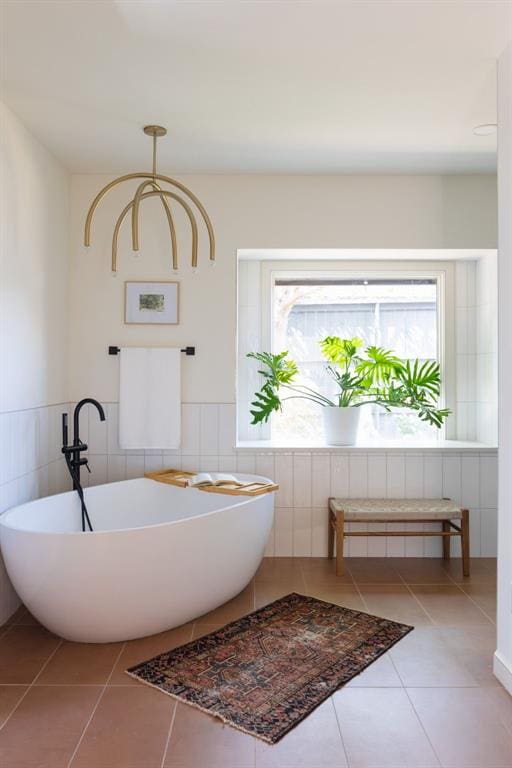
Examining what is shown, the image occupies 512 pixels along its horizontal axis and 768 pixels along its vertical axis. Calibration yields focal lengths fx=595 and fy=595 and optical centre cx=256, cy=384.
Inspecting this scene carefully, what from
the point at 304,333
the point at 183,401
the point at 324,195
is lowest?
the point at 183,401

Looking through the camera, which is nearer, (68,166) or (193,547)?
(193,547)

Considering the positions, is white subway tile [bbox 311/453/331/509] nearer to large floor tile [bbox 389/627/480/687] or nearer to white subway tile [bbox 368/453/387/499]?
white subway tile [bbox 368/453/387/499]

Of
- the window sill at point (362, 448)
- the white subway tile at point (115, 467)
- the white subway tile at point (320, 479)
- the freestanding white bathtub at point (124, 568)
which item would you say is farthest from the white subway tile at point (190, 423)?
the freestanding white bathtub at point (124, 568)

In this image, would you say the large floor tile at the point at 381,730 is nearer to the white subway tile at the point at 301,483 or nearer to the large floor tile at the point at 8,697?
the large floor tile at the point at 8,697

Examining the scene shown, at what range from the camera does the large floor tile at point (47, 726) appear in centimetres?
191

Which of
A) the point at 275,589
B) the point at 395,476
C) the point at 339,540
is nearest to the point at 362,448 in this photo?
the point at 395,476

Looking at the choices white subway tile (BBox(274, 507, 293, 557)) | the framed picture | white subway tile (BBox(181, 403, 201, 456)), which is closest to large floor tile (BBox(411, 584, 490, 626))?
white subway tile (BBox(274, 507, 293, 557))

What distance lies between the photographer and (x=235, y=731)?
205 centimetres

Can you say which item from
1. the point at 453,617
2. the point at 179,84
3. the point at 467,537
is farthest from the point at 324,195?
the point at 453,617

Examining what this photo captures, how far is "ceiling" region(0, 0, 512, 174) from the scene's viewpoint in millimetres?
2217

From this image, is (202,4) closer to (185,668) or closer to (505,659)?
(185,668)

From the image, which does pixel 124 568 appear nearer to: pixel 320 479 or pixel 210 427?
pixel 210 427

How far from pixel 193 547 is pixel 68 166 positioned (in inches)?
100

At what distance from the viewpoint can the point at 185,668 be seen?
2459 millimetres
